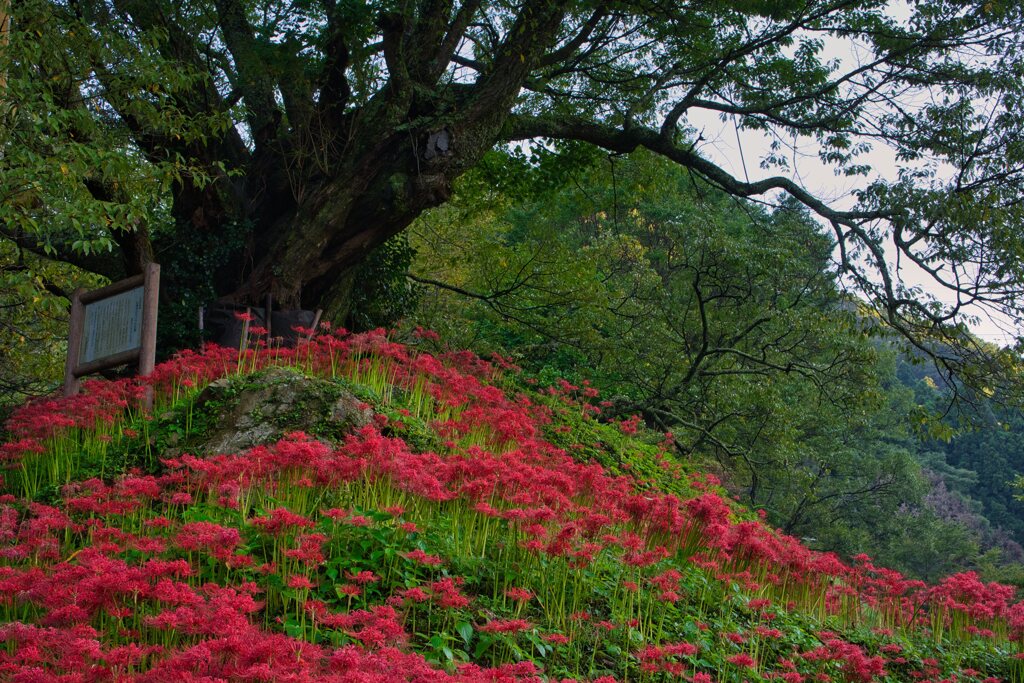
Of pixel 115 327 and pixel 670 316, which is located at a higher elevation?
pixel 670 316

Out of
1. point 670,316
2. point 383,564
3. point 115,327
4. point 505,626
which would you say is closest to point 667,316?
point 670,316

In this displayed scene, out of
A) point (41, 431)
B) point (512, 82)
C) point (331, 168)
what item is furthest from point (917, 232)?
point (41, 431)

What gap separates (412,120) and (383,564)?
8.18 meters

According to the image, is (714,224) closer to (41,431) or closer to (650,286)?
(650,286)

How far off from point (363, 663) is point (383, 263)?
37.2ft

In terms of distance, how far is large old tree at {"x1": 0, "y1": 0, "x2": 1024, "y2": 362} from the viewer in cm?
1125

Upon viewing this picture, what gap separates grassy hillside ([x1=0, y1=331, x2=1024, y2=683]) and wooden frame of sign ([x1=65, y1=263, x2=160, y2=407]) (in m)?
0.35

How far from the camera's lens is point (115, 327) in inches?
360

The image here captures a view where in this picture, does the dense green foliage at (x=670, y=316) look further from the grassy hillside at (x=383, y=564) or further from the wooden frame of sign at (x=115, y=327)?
the wooden frame of sign at (x=115, y=327)

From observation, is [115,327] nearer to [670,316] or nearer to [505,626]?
[505,626]

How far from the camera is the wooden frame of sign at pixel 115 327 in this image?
8.67 m

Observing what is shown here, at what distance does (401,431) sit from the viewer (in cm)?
803

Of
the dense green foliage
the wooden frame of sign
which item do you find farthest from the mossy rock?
the dense green foliage

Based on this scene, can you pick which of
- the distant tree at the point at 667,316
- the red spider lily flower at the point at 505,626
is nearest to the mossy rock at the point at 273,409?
the red spider lily flower at the point at 505,626
